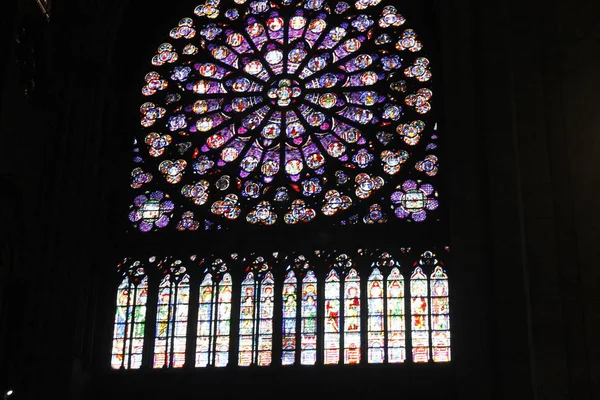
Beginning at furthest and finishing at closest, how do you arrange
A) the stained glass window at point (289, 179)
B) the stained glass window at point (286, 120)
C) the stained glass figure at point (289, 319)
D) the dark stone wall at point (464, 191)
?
the stained glass window at point (286, 120), the stained glass window at point (289, 179), the stained glass figure at point (289, 319), the dark stone wall at point (464, 191)

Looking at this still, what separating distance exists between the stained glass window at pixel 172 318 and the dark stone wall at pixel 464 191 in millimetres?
461

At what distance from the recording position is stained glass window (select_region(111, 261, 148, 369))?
47.0 feet

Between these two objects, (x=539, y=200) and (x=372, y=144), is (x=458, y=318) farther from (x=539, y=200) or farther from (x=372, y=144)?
(x=372, y=144)

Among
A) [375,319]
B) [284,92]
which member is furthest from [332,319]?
[284,92]

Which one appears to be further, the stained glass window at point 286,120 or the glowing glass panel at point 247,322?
the stained glass window at point 286,120

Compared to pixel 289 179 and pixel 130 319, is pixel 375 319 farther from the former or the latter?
pixel 130 319

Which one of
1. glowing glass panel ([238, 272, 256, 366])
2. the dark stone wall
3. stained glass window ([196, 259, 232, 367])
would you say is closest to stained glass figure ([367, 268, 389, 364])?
the dark stone wall

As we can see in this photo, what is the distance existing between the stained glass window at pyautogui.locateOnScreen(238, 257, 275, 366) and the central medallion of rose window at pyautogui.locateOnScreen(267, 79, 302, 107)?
2.57 metres

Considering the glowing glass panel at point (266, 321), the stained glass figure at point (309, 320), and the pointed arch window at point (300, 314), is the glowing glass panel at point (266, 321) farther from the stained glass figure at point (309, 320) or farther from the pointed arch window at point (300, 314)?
the stained glass figure at point (309, 320)

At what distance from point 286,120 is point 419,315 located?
3.53 meters

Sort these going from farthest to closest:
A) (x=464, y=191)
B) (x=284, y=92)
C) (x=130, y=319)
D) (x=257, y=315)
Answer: (x=284, y=92), (x=130, y=319), (x=257, y=315), (x=464, y=191)

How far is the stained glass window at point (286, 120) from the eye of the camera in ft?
49.0

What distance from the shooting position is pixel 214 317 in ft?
47.0

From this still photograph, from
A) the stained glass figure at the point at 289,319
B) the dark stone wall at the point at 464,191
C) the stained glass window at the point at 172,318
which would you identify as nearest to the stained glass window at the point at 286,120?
the dark stone wall at the point at 464,191
